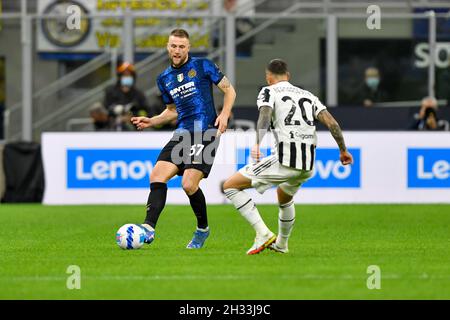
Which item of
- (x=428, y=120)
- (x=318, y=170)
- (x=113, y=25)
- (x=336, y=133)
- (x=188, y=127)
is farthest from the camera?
(x=113, y=25)

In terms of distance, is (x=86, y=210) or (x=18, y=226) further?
(x=86, y=210)

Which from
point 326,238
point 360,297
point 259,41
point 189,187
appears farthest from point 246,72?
point 360,297

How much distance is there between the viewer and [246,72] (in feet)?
77.0

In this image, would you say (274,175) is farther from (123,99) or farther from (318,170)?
(123,99)

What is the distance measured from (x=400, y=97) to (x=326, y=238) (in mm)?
10465

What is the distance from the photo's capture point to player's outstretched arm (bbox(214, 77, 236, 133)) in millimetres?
11737

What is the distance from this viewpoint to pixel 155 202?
12078 millimetres

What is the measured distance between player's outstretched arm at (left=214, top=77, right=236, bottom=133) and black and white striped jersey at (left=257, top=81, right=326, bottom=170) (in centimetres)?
52

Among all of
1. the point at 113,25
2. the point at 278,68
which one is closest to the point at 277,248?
the point at 278,68

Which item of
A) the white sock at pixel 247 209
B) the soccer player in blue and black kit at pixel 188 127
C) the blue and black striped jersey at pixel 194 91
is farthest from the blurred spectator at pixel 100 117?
the white sock at pixel 247 209

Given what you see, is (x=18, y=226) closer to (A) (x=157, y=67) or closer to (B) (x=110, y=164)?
(B) (x=110, y=164)

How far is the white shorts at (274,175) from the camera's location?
37.8ft

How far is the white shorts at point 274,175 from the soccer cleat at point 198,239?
39.7 inches

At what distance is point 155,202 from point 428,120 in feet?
34.9
